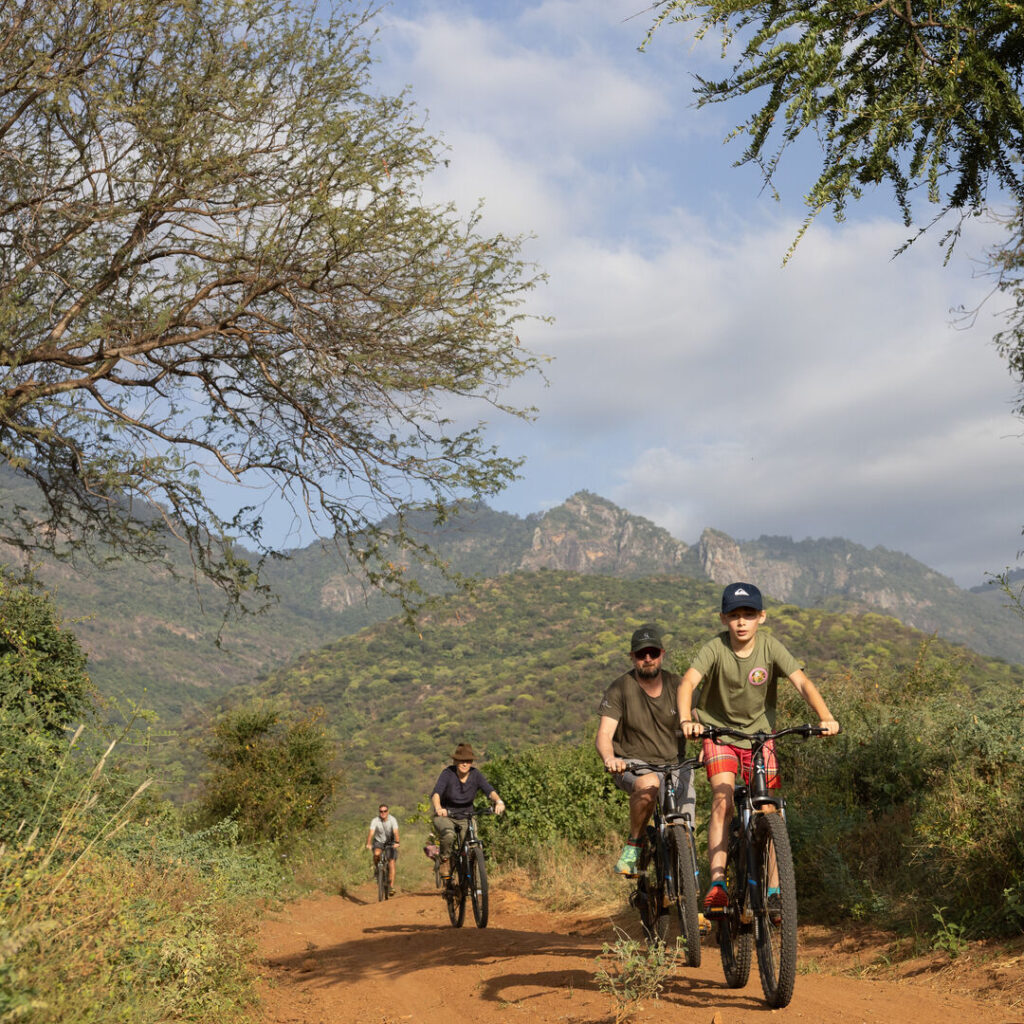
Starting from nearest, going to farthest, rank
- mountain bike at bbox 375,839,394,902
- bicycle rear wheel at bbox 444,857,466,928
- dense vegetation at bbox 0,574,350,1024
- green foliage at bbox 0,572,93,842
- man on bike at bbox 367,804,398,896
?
dense vegetation at bbox 0,574,350,1024, green foliage at bbox 0,572,93,842, bicycle rear wheel at bbox 444,857,466,928, mountain bike at bbox 375,839,394,902, man on bike at bbox 367,804,398,896

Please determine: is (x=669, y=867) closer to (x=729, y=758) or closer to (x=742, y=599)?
(x=729, y=758)

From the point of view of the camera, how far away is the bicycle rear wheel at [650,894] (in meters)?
6.42

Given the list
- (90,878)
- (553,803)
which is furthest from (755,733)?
(553,803)

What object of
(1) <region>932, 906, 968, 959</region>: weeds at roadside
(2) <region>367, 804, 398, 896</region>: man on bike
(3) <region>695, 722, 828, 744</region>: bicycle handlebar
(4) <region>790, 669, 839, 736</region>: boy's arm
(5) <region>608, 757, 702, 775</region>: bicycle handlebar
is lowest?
(2) <region>367, 804, 398, 896</region>: man on bike

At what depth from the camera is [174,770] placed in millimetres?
12203

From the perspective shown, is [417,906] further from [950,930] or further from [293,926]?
[950,930]

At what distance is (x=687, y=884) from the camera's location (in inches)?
234

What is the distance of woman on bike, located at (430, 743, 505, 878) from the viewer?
11.0 m

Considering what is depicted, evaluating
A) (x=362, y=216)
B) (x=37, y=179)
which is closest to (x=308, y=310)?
(x=362, y=216)

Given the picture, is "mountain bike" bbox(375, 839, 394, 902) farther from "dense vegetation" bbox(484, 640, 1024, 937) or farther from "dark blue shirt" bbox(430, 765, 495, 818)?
"dark blue shirt" bbox(430, 765, 495, 818)

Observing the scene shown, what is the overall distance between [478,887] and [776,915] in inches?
231

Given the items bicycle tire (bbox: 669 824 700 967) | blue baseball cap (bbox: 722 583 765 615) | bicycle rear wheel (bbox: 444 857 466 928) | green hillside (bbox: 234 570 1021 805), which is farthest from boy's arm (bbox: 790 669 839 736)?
green hillside (bbox: 234 570 1021 805)

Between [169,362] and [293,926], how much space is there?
8016 mm

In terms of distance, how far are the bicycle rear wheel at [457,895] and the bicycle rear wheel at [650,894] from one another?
4.74 m
